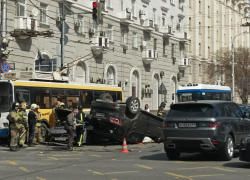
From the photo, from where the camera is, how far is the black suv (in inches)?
583

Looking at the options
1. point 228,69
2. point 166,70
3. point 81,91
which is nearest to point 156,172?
point 81,91

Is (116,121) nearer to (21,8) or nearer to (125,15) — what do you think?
(21,8)

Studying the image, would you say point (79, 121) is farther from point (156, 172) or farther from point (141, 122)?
point (156, 172)

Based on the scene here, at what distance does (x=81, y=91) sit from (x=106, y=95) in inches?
53.7

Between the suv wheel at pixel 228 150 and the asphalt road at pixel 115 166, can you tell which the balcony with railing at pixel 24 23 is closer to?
the asphalt road at pixel 115 166

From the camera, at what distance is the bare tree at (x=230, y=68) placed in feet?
213

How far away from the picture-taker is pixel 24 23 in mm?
33000

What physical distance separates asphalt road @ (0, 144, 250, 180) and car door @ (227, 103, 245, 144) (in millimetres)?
903

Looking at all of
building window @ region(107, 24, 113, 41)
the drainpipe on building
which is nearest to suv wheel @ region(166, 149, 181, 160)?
the drainpipe on building

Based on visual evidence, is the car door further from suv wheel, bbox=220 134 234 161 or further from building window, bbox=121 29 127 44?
building window, bbox=121 29 127 44

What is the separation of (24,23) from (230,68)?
125ft

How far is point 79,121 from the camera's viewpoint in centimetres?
2108

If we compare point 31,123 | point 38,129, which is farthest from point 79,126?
point 38,129

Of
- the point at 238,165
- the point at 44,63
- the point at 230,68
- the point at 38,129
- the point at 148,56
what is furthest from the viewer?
the point at 230,68
